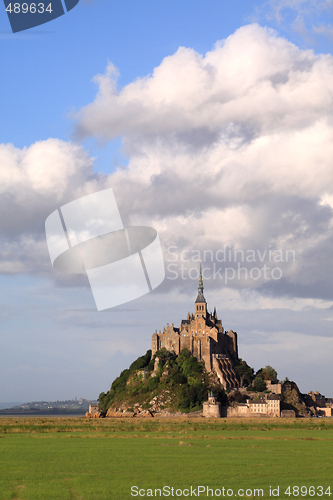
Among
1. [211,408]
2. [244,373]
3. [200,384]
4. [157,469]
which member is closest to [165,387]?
[200,384]

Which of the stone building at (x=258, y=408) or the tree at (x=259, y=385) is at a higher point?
the tree at (x=259, y=385)

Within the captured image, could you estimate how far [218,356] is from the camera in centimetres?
14262

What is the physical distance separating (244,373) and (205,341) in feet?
48.9

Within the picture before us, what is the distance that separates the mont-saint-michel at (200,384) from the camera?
128m

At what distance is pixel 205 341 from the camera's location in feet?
474

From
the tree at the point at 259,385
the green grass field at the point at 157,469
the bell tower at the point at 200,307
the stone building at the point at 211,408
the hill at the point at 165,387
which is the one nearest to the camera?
the green grass field at the point at 157,469

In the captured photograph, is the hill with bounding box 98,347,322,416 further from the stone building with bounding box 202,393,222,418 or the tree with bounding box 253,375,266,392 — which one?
the stone building with bounding box 202,393,222,418

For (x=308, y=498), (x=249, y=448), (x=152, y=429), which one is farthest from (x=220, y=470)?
(x=152, y=429)

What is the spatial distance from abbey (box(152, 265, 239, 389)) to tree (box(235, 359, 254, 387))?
2.00m

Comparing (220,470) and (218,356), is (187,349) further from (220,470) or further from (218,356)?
(220,470)

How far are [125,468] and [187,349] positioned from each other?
113656 millimetres

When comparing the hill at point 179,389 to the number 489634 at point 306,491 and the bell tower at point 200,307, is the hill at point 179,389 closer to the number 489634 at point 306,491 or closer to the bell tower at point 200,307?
the bell tower at point 200,307

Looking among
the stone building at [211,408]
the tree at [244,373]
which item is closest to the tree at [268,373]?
the tree at [244,373]

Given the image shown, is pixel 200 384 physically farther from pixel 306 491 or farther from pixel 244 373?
pixel 306 491
